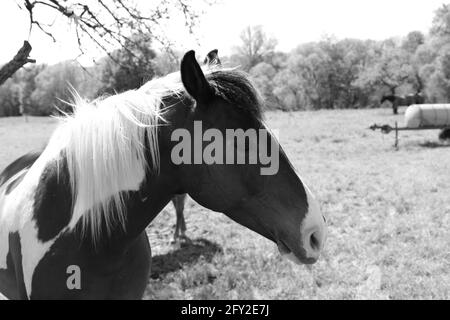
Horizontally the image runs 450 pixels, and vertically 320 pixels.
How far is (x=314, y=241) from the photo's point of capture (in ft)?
5.72

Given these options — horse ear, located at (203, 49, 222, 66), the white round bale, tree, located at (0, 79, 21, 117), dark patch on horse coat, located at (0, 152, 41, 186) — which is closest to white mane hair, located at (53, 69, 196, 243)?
horse ear, located at (203, 49, 222, 66)

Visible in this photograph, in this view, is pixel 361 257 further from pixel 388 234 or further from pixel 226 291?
pixel 226 291

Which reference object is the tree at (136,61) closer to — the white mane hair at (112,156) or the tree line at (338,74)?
the white mane hair at (112,156)

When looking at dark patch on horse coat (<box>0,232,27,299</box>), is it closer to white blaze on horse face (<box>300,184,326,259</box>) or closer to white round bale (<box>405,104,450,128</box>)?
white blaze on horse face (<box>300,184,326,259</box>)

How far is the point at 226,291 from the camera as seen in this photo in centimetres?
446

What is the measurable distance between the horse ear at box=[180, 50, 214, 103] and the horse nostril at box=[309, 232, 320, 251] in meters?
0.77

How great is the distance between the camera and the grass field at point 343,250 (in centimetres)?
446

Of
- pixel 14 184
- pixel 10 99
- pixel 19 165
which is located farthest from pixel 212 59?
pixel 10 99

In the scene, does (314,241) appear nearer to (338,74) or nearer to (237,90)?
(237,90)

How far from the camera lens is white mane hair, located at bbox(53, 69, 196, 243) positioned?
5.74 ft

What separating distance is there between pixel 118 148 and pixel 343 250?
Result: 15.4ft

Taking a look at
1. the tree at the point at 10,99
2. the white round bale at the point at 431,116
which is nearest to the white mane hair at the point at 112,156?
the white round bale at the point at 431,116

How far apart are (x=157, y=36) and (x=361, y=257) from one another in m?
4.02

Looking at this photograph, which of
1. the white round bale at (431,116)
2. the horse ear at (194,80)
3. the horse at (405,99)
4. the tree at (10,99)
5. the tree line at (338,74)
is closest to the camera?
the horse ear at (194,80)
